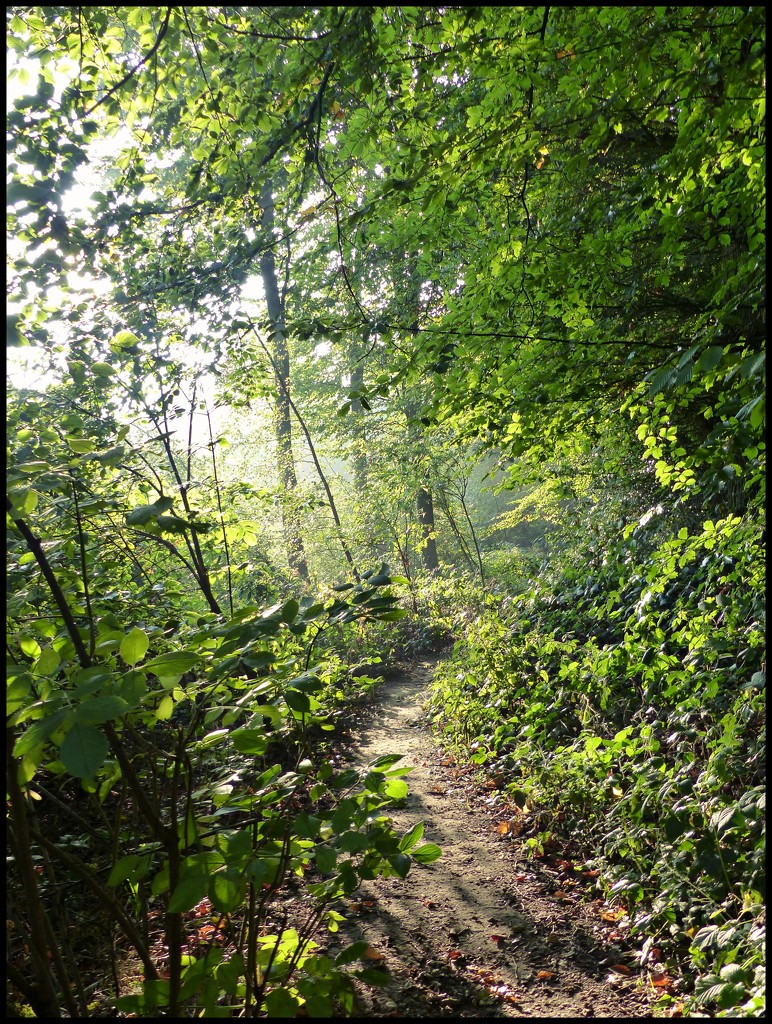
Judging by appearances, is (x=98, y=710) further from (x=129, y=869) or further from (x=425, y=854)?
(x=425, y=854)

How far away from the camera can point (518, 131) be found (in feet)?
10.2

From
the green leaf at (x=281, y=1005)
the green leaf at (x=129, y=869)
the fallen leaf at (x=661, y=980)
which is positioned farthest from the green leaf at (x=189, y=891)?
the fallen leaf at (x=661, y=980)

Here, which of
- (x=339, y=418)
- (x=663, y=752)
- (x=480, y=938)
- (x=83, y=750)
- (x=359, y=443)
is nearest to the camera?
(x=83, y=750)

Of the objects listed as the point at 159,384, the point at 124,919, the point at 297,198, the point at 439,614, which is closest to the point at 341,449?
the point at 439,614

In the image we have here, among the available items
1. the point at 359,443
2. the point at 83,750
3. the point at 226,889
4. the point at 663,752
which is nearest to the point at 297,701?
the point at 226,889

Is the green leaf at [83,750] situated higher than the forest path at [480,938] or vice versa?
the green leaf at [83,750]

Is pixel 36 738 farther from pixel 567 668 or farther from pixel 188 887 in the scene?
pixel 567 668

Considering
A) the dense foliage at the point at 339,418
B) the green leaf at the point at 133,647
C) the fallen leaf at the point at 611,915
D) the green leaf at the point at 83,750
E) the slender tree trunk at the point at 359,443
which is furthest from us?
the slender tree trunk at the point at 359,443

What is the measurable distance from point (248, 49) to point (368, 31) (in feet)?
2.43

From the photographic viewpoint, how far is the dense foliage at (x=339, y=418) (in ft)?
5.61

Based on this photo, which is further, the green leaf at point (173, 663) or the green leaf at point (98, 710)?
the green leaf at point (173, 663)

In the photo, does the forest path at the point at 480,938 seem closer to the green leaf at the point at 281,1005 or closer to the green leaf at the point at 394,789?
the green leaf at the point at 394,789

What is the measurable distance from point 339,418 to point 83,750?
3.02m

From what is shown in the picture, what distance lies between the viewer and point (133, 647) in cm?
→ 143
